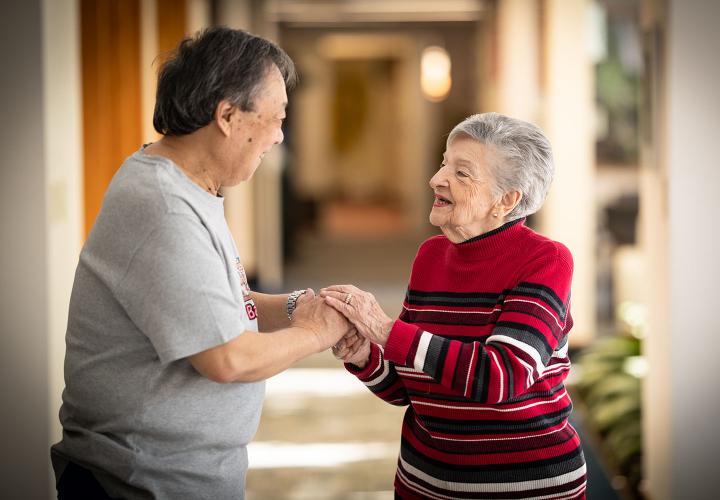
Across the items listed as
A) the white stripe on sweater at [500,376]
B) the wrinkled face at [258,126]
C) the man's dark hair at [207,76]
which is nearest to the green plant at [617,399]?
the white stripe on sweater at [500,376]

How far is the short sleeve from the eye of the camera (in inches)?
64.7

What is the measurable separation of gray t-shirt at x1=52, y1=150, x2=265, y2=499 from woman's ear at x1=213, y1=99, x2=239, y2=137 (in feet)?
0.40

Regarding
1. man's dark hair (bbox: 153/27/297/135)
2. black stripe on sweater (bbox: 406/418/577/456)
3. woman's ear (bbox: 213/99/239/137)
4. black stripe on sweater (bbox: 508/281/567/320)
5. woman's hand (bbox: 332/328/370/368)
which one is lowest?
black stripe on sweater (bbox: 406/418/577/456)

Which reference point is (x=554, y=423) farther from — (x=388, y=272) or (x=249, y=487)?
(x=388, y=272)

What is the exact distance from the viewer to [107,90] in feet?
18.1

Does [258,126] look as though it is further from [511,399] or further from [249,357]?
[511,399]

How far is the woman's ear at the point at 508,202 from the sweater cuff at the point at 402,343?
1.08 ft

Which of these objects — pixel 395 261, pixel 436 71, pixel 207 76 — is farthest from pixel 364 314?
pixel 436 71

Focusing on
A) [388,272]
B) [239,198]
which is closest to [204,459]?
[239,198]

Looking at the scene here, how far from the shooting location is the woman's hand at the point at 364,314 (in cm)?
196

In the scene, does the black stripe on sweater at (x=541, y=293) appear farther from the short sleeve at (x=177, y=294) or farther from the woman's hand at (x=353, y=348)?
the short sleeve at (x=177, y=294)

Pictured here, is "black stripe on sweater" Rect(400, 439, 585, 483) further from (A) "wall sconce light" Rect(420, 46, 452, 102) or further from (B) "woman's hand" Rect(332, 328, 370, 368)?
(A) "wall sconce light" Rect(420, 46, 452, 102)

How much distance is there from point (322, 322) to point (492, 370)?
1.22ft

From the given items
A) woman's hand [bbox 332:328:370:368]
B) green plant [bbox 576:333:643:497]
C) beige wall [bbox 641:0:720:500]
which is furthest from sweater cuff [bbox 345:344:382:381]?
green plant [bbox 576:333:643:497]
